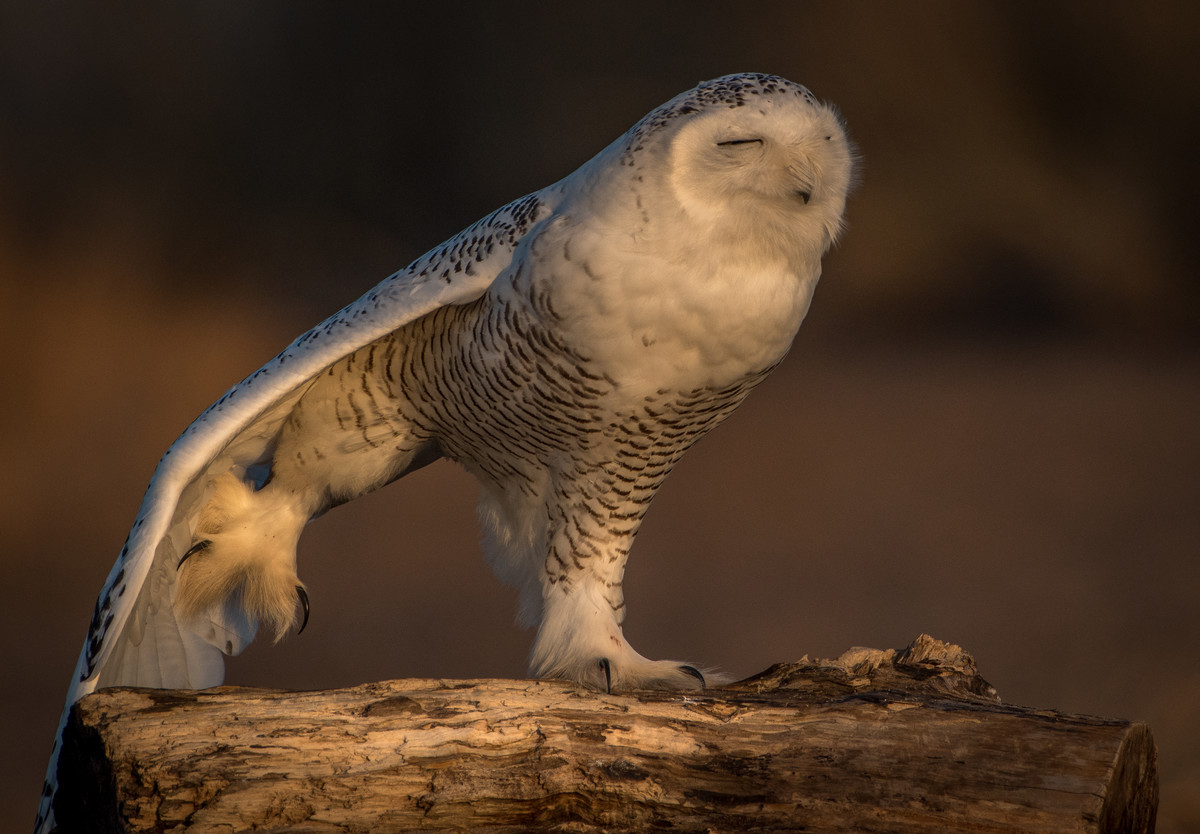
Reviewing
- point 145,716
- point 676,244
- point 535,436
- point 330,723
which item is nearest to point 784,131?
point 676,244

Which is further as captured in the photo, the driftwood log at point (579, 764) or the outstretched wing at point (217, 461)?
the outstretched wing at point (217, 461)

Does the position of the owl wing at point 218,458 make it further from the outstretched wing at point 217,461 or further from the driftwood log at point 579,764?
the driftwood log at point 579,764

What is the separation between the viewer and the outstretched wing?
1.64 metres

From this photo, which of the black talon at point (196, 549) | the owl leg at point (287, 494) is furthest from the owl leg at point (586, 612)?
the black talon at point (196, 549)

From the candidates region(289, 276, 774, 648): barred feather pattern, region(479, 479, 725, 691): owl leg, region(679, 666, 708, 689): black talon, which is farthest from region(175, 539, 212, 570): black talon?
region(679, 666, 708, 689): black talon

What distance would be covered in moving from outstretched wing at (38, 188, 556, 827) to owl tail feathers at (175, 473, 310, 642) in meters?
0.03

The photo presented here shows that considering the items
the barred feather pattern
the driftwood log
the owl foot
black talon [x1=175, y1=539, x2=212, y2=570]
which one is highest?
the barred feather pattern

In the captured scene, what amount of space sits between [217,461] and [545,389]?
57 cm

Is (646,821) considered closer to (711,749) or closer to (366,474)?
(711,749)

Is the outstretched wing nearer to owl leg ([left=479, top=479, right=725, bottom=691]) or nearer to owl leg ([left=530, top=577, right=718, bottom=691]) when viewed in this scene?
owl leg ([left=479, top=479, right=725, bottom=691])

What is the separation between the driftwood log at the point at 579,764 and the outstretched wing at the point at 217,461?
0.19 meters

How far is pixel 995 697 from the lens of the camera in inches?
76.7

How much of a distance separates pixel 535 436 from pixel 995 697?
923 millimetres

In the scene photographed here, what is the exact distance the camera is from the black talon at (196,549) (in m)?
1.93
